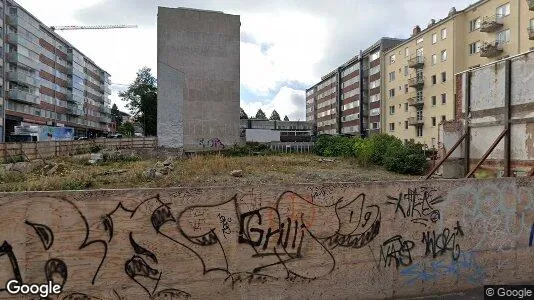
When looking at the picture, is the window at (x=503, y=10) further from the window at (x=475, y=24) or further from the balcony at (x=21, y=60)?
the balcony at (x=21, y=60)

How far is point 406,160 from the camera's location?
24.4 metres

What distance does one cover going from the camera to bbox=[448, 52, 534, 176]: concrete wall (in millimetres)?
8227

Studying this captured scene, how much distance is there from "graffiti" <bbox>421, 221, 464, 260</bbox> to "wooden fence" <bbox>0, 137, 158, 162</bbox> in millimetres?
24429

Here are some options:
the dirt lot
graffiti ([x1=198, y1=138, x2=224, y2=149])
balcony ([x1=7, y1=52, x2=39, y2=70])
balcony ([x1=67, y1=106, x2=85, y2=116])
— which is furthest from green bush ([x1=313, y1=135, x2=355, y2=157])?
balcony ([x1=67, y1=106, x2=85, y2=116])

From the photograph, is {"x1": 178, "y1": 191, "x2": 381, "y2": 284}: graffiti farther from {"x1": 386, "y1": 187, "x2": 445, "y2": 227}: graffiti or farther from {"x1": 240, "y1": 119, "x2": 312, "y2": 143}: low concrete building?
{"x1": 240, "y1": 119, "x2": 312, "y2": 143}: low concrete building

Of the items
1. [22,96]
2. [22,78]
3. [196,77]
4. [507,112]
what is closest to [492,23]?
[196,77]

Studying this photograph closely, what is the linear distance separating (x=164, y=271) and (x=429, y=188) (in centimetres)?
345

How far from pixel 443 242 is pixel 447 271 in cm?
40

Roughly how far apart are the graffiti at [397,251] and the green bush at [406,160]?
67.7 feet

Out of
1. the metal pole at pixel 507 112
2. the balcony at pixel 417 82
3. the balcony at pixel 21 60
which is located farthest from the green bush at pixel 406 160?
the balcony at pixel 21 60

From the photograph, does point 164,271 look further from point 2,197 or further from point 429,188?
point 429,188

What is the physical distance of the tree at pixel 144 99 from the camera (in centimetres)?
5925

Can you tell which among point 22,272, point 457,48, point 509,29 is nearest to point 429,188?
point 22,272

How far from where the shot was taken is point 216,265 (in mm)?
4090
